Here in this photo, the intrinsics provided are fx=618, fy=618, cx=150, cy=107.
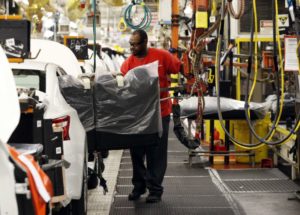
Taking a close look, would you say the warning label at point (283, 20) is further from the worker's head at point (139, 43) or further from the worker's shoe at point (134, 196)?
the worker's shoe at point (134, 196)

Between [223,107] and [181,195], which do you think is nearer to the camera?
[181,195]

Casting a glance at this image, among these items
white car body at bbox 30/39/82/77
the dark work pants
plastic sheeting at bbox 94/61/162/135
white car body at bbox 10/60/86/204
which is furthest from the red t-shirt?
white car body at bbox 30/39/82/77

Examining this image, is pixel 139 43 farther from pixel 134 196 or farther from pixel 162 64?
pixel 134 196

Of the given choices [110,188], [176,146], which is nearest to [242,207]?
[110,188]

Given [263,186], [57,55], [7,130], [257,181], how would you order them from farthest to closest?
[57,55] → [257,181] → [263,186] → [7,130]

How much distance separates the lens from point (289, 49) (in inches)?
232

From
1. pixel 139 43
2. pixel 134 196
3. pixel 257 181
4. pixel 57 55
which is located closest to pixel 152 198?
pixel 134 196

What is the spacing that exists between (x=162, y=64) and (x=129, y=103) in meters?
1.22

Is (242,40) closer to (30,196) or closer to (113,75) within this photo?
(113,75)

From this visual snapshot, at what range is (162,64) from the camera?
6.84 metres

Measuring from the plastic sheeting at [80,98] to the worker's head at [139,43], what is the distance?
1315mm

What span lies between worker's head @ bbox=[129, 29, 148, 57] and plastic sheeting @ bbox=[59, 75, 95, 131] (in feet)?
4.32

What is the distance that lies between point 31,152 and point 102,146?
2339mm

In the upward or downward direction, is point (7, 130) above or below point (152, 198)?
above
